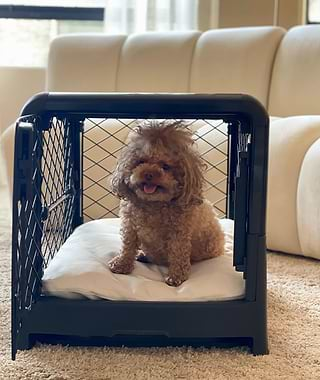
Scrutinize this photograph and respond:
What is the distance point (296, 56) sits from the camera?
213cm

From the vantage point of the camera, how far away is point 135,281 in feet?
4.13

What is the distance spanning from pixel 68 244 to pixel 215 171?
669mm

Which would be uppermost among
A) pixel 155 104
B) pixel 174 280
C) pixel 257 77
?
pixel 155 104

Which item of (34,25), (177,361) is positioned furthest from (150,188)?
(34,25)

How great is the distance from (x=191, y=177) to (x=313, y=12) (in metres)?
1.82

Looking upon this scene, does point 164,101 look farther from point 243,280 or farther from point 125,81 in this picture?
point 125,81

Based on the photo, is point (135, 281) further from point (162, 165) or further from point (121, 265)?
point (162, 165)

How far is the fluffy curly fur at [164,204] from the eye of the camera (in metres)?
1.22

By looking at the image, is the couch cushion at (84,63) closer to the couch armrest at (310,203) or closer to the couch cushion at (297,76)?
the couch cushion at (297,76)

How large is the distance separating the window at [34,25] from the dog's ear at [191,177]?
2.04 m

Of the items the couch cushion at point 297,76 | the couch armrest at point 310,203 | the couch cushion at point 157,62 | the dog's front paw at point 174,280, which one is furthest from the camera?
the couch cushion at point 157,62

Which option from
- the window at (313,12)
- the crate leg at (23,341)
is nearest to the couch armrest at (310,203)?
the crate leg at (23,341)

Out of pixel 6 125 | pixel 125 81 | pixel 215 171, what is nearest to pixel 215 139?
pixel 215 171

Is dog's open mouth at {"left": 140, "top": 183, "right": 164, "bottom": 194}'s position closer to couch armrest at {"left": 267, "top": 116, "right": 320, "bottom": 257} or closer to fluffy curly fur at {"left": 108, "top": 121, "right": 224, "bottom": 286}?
fluffy curly fur at {"left": 108, "top": 121, "right": 224, "bottom": 286}
